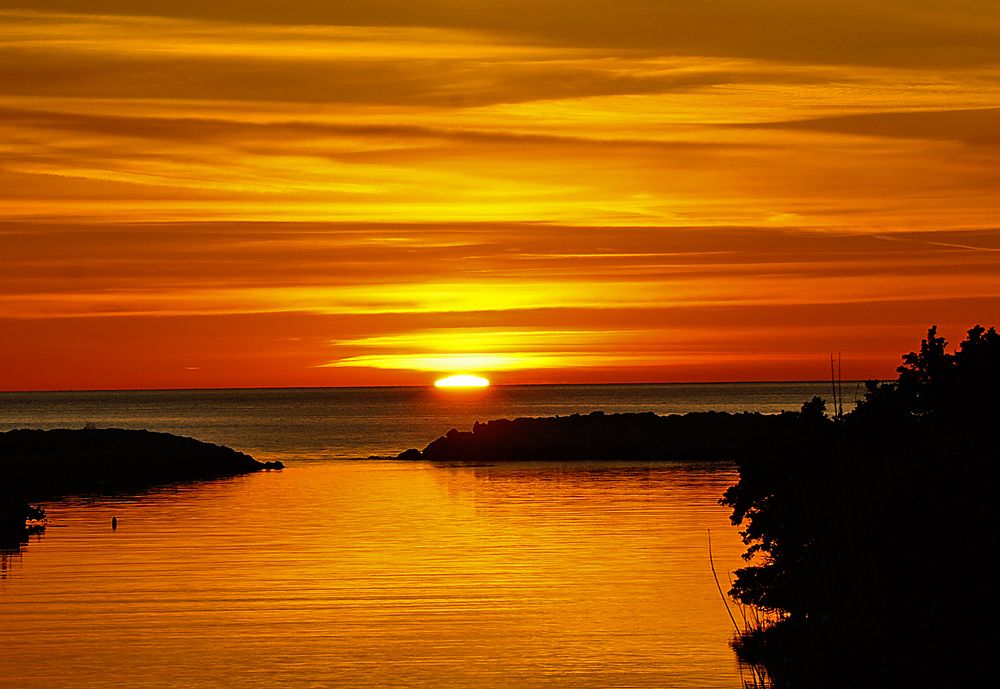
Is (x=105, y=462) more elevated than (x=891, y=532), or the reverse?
(x=105, y=462)

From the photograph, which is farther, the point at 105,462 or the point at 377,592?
the point at 105,462

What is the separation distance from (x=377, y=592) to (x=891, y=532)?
28.2m

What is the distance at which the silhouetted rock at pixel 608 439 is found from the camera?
427ft

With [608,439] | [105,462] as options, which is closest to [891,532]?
[105,462]

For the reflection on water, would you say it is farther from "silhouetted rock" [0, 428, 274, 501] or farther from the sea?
"silhouetted rock" [0, 428, 274, 501]

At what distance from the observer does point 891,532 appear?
Answer: 985 inches

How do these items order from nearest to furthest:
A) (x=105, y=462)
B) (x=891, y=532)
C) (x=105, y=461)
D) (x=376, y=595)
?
(x=891, y=532) → (x=376, y=595) → (x=105, y=462) → (x=105, y=461)

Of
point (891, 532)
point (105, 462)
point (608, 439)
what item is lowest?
point (891, 532)

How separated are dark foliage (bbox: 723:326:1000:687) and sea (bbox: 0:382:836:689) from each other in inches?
193

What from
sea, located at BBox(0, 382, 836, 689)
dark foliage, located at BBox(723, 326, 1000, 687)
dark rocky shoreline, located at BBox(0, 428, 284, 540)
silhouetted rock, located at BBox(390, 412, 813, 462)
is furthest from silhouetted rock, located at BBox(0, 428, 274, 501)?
dark foliage, located at BBox(723, 326, 1000, 687)

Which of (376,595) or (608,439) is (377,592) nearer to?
(376,595)

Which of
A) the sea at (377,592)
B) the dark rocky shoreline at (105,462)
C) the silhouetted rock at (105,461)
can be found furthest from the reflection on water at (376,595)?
the silhouetted rock at (105,461)

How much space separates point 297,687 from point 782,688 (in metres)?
18.1

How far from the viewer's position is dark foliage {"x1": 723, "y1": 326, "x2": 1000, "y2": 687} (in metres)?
19.5
